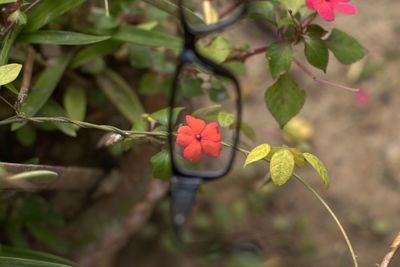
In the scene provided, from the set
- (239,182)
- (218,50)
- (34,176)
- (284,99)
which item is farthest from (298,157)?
(239,182)

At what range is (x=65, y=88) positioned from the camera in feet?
3.85

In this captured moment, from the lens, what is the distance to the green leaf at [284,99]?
0.89 m

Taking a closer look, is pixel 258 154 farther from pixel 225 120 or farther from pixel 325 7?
pixel 325 7

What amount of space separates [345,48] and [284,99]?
127mm

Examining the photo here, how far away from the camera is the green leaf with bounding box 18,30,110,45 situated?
3.06 feet

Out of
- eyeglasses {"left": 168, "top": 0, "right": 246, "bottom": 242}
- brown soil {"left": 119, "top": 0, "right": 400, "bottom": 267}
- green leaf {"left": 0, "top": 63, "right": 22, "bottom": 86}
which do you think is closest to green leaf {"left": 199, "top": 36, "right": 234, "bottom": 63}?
eyeglasses {"left": 168, "top": 0, "right": 246, "bottom": 242}

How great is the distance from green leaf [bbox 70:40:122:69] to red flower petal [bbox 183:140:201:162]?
0.37 m

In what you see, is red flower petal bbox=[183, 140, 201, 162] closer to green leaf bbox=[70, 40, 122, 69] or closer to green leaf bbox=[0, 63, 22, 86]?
green leaf bbox=[0, 63, 22, 86]

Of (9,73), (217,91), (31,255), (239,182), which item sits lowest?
(239,182)

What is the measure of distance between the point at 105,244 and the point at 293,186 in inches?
23.1

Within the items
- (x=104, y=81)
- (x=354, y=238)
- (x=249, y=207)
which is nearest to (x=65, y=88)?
(x=104, y=81)

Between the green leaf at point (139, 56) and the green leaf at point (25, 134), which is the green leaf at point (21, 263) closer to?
the green leaf at point (25, 134)

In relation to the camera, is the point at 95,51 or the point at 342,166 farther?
the point at 342,166

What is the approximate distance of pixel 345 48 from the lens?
2.95 ft
